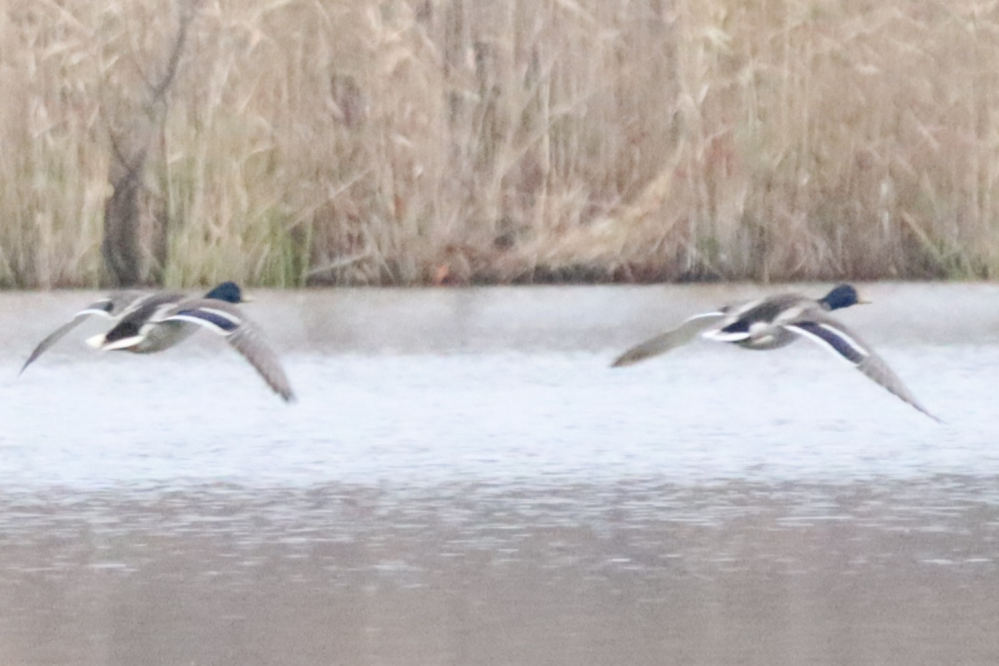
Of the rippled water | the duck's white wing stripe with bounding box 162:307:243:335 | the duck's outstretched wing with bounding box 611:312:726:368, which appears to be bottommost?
the rippled water

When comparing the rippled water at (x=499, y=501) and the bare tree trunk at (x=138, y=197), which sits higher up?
the bare tree trunk at (x=138, y=197)

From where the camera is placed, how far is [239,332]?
6.96 metres

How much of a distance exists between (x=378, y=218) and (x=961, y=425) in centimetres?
468

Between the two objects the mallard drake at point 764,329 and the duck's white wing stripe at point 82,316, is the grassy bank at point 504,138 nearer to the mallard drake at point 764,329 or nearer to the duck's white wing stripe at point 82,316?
the duck's white wing stripe at point 82,316

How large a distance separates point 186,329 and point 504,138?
13.4 feet

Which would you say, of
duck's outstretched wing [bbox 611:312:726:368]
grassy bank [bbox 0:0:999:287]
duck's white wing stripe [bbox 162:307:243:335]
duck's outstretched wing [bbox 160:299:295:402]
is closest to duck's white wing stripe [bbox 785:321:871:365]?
duck's outstretched wing [bbox 611:312:726:368]

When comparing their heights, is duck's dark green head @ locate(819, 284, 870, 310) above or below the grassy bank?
below

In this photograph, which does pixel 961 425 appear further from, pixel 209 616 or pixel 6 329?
pixel 6 329

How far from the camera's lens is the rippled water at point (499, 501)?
4.68 metres

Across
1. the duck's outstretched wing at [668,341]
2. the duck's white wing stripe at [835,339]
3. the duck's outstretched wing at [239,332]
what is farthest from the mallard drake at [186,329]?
the duck's white wing stripe at [835,339]

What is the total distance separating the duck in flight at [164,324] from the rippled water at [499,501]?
10.0 inches

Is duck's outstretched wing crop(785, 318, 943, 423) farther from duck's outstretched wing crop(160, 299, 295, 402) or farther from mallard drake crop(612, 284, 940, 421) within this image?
duck's outstretched wing crop(160, 299, 295, 402)

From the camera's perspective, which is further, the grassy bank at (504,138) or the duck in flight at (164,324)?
the grassy bank at (504,138)

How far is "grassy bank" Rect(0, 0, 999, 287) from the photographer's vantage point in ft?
37.8
